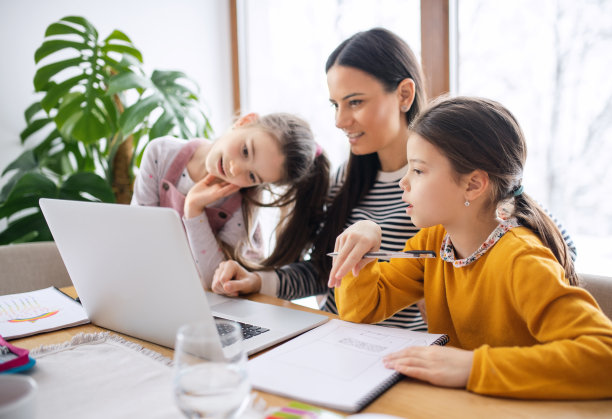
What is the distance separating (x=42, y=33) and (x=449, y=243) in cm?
215

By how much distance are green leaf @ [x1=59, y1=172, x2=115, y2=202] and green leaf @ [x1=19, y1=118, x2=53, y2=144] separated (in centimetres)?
44

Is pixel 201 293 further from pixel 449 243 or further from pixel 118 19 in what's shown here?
pixel 118 19

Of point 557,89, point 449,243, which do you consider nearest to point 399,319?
point 449,243

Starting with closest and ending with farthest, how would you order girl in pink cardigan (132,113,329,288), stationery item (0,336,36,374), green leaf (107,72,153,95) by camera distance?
stationery item (0,336,36,374) < girl in pink cardigan (132,113,329,288) < green leaf (107,72,153,95)

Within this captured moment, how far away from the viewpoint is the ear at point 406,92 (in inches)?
51.1

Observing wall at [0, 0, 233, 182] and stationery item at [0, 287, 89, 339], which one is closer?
stationery item at [0, 287, 89, 339]

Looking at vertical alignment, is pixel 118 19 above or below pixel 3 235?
above

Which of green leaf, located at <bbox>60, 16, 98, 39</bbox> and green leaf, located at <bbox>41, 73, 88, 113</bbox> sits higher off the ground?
green leaf, located at <bbox>60, 16, 98, 39</bbox>

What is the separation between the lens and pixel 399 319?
134 centimetres

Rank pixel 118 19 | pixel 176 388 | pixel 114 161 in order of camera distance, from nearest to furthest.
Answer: pixel 176 388 < pixel 114 161 < pixel 118 19

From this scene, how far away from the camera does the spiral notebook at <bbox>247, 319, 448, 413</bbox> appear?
1.99 ft

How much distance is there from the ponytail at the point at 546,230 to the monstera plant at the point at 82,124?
1.46 m

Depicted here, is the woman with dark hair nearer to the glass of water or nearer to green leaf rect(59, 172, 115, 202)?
the glass of water

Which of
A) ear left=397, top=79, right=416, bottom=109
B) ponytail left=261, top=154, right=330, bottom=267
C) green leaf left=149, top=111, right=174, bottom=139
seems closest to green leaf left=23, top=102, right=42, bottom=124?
green leaf left=149, top=111, right=174, bottom=139
